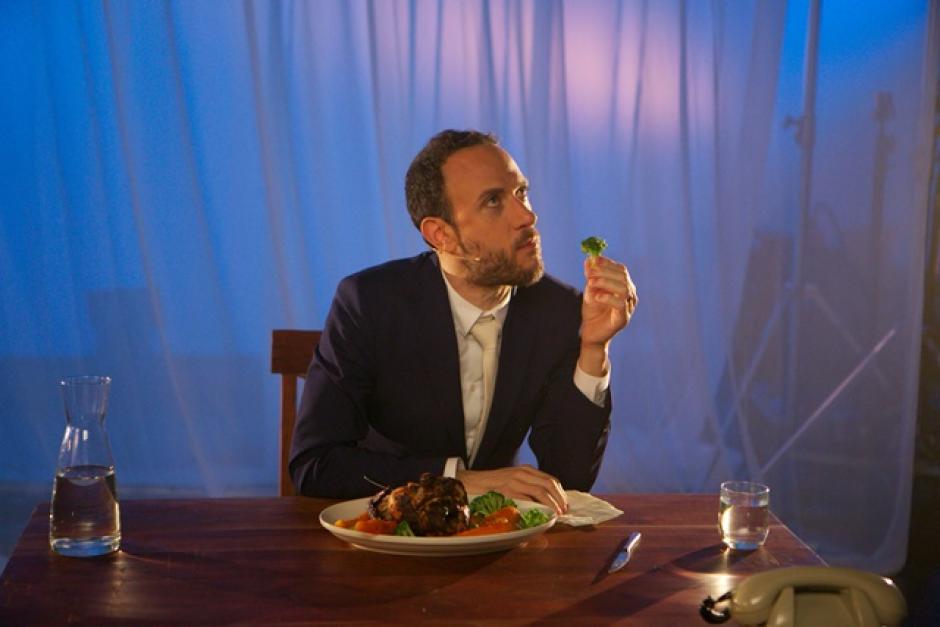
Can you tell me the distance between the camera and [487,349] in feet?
7.89

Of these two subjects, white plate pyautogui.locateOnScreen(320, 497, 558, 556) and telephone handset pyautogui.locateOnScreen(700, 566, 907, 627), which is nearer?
telephone handset pyautogui.locateOnScreen(700, 566, 907, 627)

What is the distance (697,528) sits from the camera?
1.75 m

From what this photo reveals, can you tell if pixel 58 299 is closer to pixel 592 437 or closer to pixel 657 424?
pixel 657 424

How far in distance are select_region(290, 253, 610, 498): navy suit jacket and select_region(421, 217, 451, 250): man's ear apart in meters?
0.05

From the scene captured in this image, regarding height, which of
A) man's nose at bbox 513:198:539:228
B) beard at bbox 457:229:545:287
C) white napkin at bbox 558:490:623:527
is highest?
man's nose at bbox 513:198:539:228

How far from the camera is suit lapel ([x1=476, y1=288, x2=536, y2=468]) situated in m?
2.30

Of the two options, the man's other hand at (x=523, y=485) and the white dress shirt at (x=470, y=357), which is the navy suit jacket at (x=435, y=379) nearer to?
the white dress shirt at (x=470, y=357)

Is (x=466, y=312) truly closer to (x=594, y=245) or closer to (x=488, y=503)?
(x=594, y=245)

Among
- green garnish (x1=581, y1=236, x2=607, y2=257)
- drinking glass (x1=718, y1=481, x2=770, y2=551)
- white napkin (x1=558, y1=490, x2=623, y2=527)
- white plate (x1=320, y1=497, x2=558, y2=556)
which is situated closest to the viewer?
white plate (x1=320, y1=497, x2=558, y2=556)

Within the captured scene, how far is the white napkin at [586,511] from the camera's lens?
174 cm

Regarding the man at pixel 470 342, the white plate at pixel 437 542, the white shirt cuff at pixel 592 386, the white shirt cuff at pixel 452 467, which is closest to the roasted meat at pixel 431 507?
the white plate at pixel 437 542

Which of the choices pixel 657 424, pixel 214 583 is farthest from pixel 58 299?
pixel 214 583

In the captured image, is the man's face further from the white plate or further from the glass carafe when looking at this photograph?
the glass carafe

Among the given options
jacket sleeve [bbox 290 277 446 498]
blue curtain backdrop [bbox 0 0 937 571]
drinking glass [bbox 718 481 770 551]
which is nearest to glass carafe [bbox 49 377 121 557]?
jacket sleeve [bbox 290 277 446 498]
